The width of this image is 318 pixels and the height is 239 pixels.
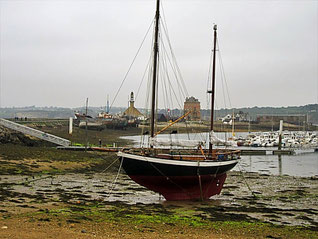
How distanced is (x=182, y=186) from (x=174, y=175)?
3.42 ft

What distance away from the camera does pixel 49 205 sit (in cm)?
1683

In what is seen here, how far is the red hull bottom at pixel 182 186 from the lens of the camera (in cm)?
2100

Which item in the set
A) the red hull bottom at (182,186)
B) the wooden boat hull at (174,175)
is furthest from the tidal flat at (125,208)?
the wooden boat hull at (174,175)

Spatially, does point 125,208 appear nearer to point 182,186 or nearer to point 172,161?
point 172,161

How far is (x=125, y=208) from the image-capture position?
17.8 metres

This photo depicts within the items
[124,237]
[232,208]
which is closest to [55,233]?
[124,237]

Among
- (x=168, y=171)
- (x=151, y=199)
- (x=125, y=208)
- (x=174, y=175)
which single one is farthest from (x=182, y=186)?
(x=125, y=208)

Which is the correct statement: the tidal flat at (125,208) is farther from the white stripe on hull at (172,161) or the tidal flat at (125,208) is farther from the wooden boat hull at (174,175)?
the white stripe on hull at (172,161)

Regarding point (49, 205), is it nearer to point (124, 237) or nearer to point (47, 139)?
point (124, 237)

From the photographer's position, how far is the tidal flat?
12.8 metres

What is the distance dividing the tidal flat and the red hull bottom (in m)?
0.59

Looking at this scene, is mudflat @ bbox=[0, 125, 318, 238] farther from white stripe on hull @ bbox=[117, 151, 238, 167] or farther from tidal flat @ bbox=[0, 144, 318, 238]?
white stripe on hull @ bbox=[117, 151, 238, 167]

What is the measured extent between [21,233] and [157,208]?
28.2 feet

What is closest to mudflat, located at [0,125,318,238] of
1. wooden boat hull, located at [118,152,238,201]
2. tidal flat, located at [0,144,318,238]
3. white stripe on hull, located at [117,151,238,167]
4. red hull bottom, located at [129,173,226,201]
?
tidal flat, located at [0,144,318,238]
